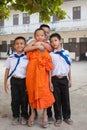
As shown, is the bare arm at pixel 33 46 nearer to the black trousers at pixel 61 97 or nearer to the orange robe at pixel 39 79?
the orange robe at pixel 39 79

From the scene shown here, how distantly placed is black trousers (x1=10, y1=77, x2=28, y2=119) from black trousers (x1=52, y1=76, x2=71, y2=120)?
51 cm

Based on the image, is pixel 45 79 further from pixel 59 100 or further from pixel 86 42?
pixel 86 42

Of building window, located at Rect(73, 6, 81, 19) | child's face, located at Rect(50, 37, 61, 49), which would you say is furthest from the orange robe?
building window, located at Rect(73, 6, 81, 19)

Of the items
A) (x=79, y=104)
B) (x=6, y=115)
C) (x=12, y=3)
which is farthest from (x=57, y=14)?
→ (x=6, y=115)

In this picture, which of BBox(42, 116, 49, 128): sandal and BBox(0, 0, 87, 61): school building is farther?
BBox(0, 0, 87, 61): school building

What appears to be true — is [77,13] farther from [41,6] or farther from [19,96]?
[19,96]

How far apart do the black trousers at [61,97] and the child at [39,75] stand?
0.17 metres

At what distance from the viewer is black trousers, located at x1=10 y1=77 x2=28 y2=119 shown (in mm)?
5734

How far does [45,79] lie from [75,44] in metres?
29.8

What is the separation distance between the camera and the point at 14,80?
579 cm

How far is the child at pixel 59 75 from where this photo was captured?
5641 mm

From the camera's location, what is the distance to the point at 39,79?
5391 millimetres

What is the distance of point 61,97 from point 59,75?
423 millimetres

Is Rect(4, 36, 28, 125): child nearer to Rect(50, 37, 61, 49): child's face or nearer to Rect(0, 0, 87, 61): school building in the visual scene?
Rect(50, 37, 61, 49): child's face
